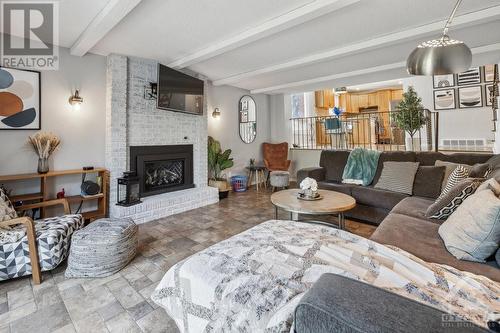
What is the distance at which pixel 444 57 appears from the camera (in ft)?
5.75

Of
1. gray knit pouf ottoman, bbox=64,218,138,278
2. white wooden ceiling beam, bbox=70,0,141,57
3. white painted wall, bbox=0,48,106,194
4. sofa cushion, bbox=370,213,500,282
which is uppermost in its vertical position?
white wooden ceiling beam, bbox=70,0,141,57

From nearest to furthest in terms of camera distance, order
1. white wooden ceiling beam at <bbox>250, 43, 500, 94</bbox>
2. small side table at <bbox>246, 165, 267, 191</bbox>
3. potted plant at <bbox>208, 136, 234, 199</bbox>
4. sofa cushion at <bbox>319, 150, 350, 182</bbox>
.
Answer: white wooden ceiling beam at <bbox>250, 43, 500, 94</bbox>
sofa cushion at <bbox>319, 150, 350, 182</bbox>
potted plant at <bbox>208, 136, 234, 199</bbox>
small side table at <bbox>246, 165, 267, 191</bbox>

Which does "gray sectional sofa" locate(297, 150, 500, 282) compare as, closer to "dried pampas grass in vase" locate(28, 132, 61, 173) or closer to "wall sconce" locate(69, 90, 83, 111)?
"wall sconce" locate(69, 90, 83, 111)

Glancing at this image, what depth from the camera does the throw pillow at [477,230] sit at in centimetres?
132

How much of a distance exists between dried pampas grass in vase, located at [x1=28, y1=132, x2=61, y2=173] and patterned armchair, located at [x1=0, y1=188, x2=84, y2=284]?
0.88 metres

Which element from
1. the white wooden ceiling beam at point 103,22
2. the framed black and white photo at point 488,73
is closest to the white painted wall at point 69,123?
the white wooden ceiling beam at point 103,22

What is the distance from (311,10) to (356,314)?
2552 mm

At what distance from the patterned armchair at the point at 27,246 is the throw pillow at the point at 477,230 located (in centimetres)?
306

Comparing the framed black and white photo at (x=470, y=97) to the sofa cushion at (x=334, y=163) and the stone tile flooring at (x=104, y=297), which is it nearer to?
the sofa cushion at (x=334, y=163)

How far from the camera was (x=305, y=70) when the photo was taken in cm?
464

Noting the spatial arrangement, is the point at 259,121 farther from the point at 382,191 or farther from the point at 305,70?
the point at 382,191

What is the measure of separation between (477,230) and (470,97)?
235 inches

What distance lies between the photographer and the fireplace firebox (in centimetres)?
393

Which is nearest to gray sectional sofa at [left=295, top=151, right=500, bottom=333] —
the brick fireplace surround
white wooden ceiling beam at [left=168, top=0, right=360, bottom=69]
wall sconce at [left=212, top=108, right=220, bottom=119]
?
white wooden ceiling beam at [left=168, top=0, right=360, bottom=69]
